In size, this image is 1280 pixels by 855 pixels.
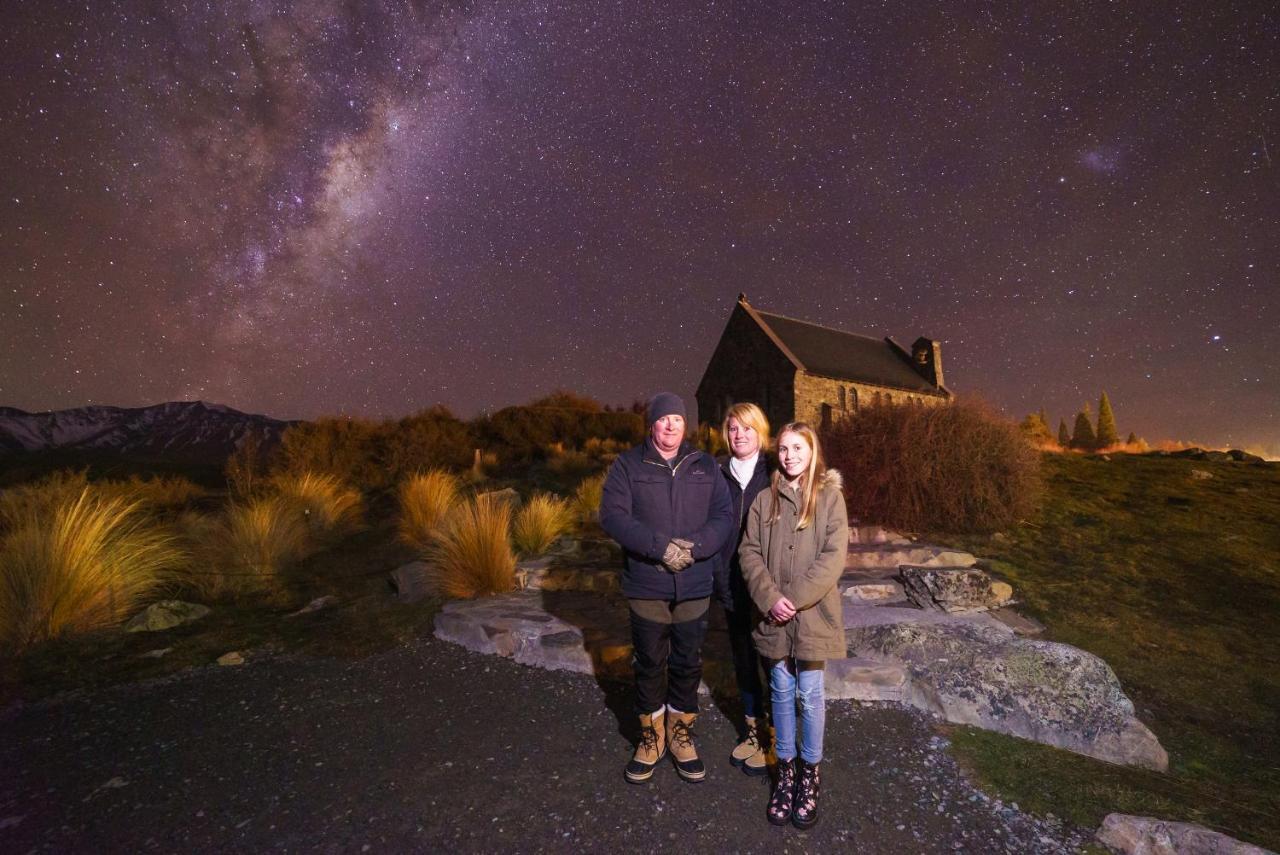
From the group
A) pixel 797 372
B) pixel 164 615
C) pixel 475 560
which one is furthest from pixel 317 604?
pixel 797 372

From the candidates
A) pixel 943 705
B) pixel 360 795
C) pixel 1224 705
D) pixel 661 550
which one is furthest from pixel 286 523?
pixel 1224 705

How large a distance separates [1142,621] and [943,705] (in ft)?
11.2

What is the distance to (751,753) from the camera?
3.41m

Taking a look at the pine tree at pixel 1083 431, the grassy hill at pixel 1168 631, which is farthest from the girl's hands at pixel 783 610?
the pine tree at pixel 1083 431

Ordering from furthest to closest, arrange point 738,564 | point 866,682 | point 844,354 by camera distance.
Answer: point 844,354
point 866,682
point 738,564

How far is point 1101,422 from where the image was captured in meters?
39.7

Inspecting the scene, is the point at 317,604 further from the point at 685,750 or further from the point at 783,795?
the point at 783,795

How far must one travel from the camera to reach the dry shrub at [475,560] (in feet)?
22.0

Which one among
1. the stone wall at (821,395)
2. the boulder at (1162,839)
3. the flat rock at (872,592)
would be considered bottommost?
the boulder at (1162,839)

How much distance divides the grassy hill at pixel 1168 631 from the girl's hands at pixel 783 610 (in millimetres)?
1594

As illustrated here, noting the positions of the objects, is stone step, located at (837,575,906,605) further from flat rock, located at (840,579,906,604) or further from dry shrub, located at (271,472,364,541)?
dry shrub, located at (271,472,364,541)

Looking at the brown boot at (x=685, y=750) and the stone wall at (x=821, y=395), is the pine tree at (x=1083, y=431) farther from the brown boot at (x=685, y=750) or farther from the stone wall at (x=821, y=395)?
the brown boot at (x=685, y=750)

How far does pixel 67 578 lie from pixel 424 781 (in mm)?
5058

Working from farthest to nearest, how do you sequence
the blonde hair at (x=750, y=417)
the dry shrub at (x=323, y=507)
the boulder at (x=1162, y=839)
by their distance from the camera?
the dry shrub at (x=323, y=507) → the blonde hair at (x=750, y=417) → the boulder at (x=1162, y=839)
